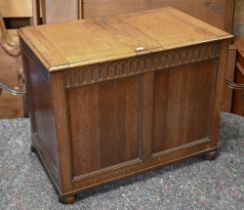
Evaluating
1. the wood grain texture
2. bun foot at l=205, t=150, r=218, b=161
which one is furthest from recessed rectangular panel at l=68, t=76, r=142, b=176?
the wood grain texture

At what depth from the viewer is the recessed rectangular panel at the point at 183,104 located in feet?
4.69

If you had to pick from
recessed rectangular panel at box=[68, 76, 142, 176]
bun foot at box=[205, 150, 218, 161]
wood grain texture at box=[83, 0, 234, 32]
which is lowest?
bun foot at box=[205, 150, 218, 161]

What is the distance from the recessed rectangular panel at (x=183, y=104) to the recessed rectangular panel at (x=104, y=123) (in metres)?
0.07

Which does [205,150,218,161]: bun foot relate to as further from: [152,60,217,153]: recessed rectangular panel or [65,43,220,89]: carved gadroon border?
[65,43,220,89]: carved gadroon border

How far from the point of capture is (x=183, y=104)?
148 cm

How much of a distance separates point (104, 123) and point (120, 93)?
0.09 m

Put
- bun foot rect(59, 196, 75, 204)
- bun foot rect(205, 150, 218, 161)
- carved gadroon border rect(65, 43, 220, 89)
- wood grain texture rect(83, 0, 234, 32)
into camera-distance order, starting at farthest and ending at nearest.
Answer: wood grain texture rect(83, 0, 234, 32) → bun foot rect(205, 150, 218, 161) → bun foot rect(59, 196, 75, 204) → carved gadroon border rect(65, 43, 220, 89)

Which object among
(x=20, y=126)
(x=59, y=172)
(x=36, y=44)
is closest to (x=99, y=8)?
(x=20, y=126)

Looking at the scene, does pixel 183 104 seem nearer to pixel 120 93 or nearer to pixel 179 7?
pixel 120 93

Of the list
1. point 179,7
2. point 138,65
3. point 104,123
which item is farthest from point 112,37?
point 179,7

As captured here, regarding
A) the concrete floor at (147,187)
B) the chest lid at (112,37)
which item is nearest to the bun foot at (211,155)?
the concrete floor at (147,187)

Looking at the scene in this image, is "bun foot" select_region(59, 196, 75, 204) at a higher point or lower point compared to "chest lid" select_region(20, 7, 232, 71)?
lower

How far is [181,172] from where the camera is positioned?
157 centimetres

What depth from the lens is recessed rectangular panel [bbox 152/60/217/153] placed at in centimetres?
143
